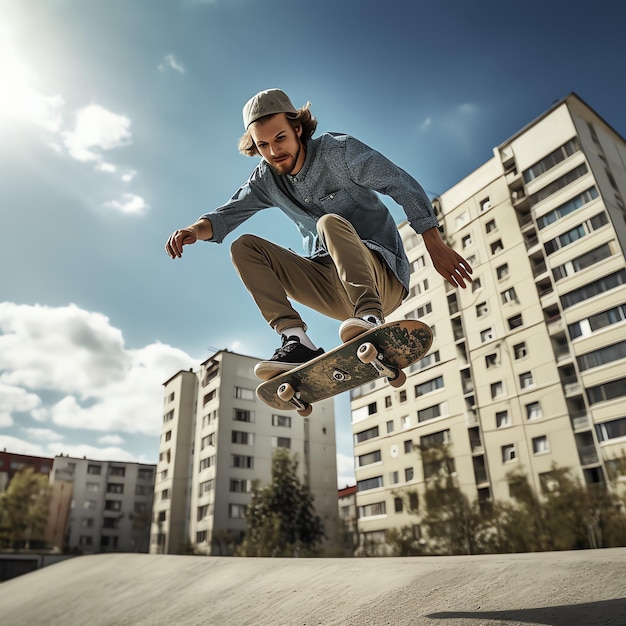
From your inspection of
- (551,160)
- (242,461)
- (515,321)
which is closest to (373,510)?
(242,461)

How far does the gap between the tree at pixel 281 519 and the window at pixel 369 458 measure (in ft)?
20.3

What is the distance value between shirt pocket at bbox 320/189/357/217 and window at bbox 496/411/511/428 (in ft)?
127

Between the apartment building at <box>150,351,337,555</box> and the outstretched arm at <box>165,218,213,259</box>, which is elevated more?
the apartment building at <box>150,351,337,555</box>

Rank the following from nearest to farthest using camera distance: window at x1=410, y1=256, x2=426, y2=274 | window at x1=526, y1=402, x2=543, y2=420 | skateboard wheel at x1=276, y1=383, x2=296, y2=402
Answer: skateboard wheel at x1=276, y1=383, x2=296, y2=402 < window at x1=526, y1=402, x2=543, y2=420 < window at x1=410, y1=256, x2=426, y2=274

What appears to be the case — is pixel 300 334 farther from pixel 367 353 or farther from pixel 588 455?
pixel 588 455

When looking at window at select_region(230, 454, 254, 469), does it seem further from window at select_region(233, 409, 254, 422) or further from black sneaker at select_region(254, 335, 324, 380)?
black sneaker at select_region(254, 335, 324, 380)

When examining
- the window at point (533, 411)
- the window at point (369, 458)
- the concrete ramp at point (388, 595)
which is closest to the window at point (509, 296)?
the window at point (533, 411)

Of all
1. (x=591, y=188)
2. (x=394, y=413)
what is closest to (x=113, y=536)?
(x=394, y=413)

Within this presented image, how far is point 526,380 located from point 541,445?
5.01 meters

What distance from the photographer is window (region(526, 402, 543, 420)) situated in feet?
121

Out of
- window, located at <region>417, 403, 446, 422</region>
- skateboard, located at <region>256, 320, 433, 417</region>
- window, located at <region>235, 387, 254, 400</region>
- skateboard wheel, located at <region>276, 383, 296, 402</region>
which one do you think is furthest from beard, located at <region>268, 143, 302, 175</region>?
window, located at <region>235, 387, 254, 400</region>

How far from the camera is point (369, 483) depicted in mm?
49281

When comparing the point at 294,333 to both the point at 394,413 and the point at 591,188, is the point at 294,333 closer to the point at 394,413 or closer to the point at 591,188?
the point at 591,188

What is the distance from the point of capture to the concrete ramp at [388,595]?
4.03 m
